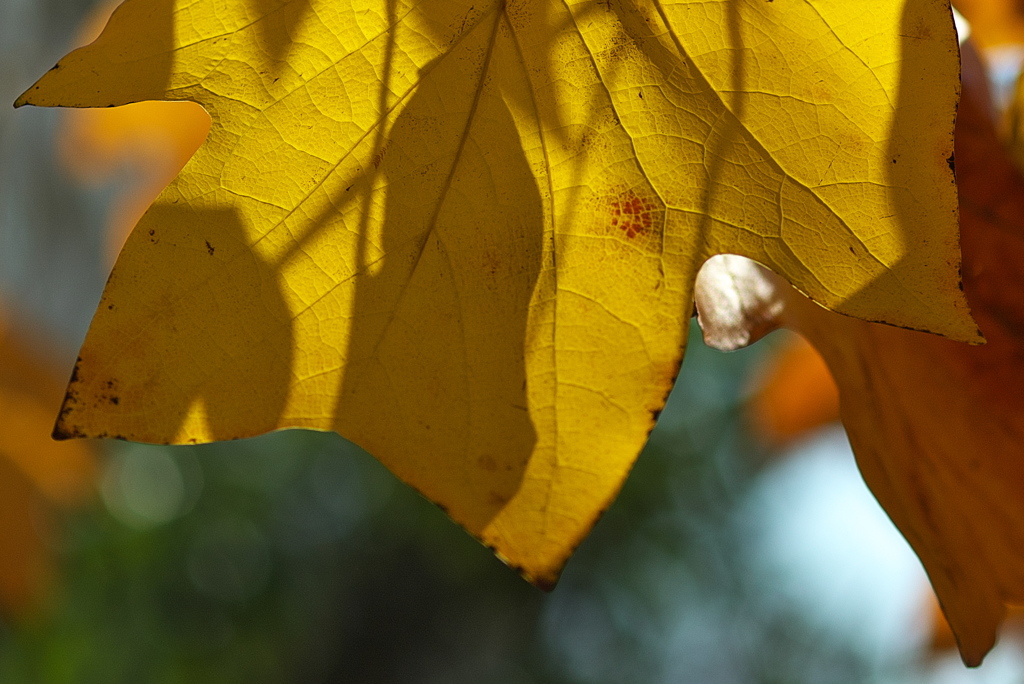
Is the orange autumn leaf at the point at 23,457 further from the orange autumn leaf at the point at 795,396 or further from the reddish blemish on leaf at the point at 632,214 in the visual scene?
the reddish blemish on leaf at the point at 632,214

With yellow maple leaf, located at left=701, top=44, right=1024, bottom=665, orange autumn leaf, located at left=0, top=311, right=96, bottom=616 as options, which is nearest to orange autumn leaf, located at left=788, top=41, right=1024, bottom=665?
yellow maple leaf, located at left=701, top=44, right=1024, bottom=665

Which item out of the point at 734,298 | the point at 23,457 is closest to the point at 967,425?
the point at 734,298

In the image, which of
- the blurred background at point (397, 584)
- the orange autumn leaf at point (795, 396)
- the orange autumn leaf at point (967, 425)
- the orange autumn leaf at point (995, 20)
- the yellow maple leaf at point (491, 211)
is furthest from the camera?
the blurred background at point (397, 584)

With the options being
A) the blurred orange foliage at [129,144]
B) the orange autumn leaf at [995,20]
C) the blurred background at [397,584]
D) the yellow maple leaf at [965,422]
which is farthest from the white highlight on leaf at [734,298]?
the blurred background at [397,584]

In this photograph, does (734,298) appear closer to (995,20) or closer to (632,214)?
(632,214)

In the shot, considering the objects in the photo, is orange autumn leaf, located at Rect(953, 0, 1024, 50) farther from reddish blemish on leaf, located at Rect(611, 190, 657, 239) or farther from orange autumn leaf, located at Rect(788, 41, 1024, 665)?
reddish blemish on leaf, located at Rect(611, 190, 657, 239)

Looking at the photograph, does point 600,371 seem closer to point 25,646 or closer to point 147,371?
point 147,371
